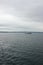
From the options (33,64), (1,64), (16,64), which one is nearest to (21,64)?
(16,64)

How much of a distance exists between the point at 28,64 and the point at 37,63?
372cm

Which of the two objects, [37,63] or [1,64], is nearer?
[1,64]

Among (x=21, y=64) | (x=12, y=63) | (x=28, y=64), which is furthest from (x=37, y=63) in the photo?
(x=12, y=63)

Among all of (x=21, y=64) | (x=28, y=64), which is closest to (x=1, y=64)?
(x=21, y=64)

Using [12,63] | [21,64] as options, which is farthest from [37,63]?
[12,63]

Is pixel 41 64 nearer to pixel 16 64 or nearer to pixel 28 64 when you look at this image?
pixel 28 64

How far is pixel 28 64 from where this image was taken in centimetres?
3139

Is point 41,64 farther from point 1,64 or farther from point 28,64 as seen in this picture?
point 1,64

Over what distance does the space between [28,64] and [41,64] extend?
480 cm

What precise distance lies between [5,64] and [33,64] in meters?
10.2

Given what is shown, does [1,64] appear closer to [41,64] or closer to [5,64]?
[5,64]

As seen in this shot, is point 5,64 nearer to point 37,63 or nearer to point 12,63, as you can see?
point 12,63

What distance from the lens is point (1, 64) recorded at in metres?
30.5

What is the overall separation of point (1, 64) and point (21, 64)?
23.6 feet
